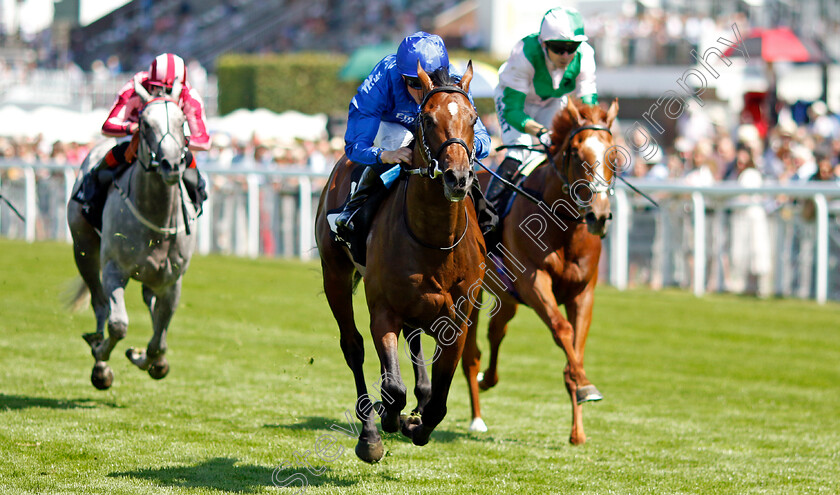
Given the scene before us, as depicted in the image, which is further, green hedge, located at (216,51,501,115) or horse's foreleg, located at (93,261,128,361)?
green hedge, located at (216,51,501,115)

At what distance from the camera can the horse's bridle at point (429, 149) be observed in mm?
4258

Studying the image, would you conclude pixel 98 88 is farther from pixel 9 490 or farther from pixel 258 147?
pixel 9 490

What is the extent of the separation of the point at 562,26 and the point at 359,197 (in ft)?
6.65

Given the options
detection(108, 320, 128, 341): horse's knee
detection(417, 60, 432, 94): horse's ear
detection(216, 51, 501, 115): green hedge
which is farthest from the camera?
detection(216, 51, 501, 115): green hedge

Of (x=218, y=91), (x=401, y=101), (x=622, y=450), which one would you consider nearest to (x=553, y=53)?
(x=401, y=101)

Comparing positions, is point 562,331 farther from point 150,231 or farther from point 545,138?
point 150,231

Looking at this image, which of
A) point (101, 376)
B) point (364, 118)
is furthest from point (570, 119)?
point (101, 376)

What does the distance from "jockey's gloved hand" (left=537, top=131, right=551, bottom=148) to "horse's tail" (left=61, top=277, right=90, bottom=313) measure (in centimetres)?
343

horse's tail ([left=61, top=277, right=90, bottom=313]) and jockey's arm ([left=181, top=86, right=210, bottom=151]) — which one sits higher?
jockey's arm ([left=181, top=86, right=210, bottom=151])

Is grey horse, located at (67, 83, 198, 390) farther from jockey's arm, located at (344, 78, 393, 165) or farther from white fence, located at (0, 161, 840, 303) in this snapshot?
white fence, located at (0, 161, 840, 303)

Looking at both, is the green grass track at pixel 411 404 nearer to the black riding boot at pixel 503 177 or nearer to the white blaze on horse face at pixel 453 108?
the black riding boot at pixel 503 177

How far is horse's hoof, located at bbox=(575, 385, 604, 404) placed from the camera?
5470 mm

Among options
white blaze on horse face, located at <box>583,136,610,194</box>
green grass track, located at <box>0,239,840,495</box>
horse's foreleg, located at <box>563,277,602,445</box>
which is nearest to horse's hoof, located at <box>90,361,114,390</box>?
green grass track, located at <box>0,239,840,495</box>

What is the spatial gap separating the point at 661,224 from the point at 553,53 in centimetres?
621
